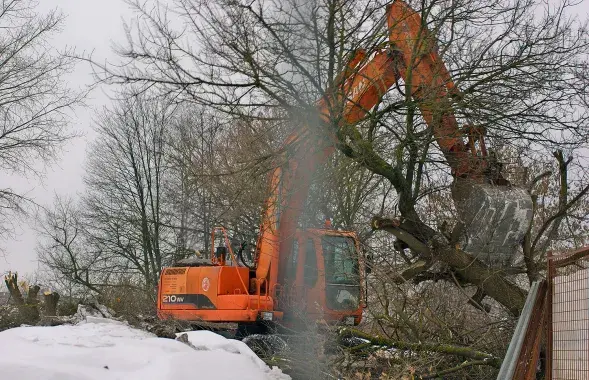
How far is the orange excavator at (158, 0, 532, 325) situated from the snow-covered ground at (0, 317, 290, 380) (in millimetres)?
1961

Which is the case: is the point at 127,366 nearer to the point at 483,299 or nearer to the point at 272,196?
the point at 272,196

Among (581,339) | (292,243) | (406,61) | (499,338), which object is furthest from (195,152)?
(581,339)

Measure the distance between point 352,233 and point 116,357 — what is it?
4.89 m

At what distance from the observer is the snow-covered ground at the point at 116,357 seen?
16.4 feet

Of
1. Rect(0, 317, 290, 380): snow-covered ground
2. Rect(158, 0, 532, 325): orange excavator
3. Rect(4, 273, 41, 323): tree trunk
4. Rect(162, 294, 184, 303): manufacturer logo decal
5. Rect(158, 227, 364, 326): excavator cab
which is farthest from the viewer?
Rect(4, 273, 41, 323): tree trunk

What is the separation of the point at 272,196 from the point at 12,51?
1183cm

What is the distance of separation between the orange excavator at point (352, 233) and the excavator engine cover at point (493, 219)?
0.01m

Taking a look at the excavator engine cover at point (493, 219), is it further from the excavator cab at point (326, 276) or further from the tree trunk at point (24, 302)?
the tree trunk at point (24, 302)

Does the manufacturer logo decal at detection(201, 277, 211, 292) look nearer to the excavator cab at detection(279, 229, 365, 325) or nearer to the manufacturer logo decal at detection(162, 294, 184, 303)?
the manufacturer logo decal at detection(162, 294, 184, 303)

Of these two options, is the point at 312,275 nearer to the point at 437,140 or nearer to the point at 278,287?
the point at 278,287

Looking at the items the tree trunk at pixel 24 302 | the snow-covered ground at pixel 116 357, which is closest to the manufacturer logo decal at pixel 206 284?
the tree trunk at pixel 24 302

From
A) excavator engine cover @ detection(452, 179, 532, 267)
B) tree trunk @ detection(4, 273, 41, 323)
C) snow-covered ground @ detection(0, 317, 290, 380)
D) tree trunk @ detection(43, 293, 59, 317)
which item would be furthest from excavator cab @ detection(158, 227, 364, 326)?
tree trunk @ detection(43, 293, 59, 317)

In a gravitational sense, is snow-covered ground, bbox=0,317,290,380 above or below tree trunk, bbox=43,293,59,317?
below

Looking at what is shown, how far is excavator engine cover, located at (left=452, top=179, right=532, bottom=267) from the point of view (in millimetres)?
8508
